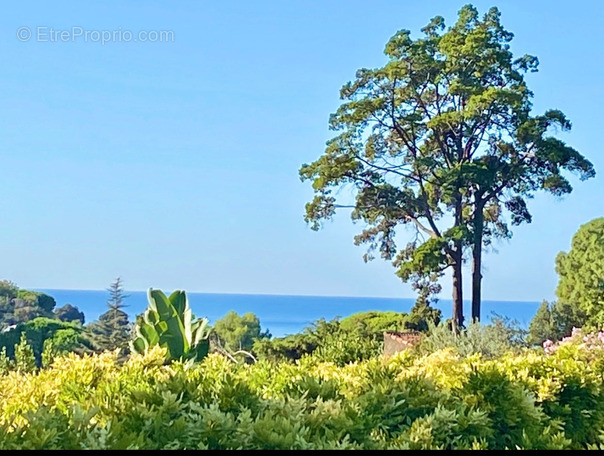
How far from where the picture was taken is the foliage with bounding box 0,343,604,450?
150 cm

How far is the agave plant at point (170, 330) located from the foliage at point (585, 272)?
6627 millimetres

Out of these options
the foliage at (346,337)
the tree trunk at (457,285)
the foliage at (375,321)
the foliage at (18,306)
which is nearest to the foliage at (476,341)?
the foliage at (346,337)

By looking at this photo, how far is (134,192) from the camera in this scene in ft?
43.3

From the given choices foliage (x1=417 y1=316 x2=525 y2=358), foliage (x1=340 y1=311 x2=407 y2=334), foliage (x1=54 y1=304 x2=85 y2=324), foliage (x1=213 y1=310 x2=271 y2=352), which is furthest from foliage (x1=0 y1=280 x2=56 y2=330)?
foliage (x1=417 y1=316 x2=525 y2=358)

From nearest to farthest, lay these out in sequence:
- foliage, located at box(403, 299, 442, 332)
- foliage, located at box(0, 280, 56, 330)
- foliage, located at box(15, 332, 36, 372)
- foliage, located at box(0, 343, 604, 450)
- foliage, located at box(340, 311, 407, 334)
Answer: foliage, located at box(0, 343, 604, 450)
foliage, located at box(15, 332, 36, 372)
foliage, located at box(340, 311, 407, 334)
foliage, located at box(0, 280, 56, 330)
foliage, located at box(403, 299, 442, 332)

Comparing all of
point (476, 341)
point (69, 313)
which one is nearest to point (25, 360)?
point (476, 341)

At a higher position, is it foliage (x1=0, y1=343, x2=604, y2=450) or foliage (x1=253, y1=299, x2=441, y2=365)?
foliage (x1=0, y1=343, x2=604, y2=450)

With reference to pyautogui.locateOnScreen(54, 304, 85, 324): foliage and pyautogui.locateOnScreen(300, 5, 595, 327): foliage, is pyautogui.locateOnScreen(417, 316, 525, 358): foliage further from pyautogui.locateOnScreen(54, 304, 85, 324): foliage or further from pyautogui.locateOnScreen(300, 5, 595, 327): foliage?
pyautogui.locateOnScreen(54, 304, 85, 324): foliage

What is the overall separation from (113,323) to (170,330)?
3.88 metres

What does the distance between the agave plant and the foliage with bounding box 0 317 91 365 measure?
11.5 ft

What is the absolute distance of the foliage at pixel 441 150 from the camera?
9.57 m

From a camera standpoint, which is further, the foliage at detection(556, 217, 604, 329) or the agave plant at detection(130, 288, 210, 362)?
the foliage at detection(556, 217, 604, 329)

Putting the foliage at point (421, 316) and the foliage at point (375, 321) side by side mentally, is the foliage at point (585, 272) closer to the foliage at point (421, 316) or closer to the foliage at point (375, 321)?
the foliage at point (421, 316)

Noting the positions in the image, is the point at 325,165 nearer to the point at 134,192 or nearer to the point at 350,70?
the point at 350,70
